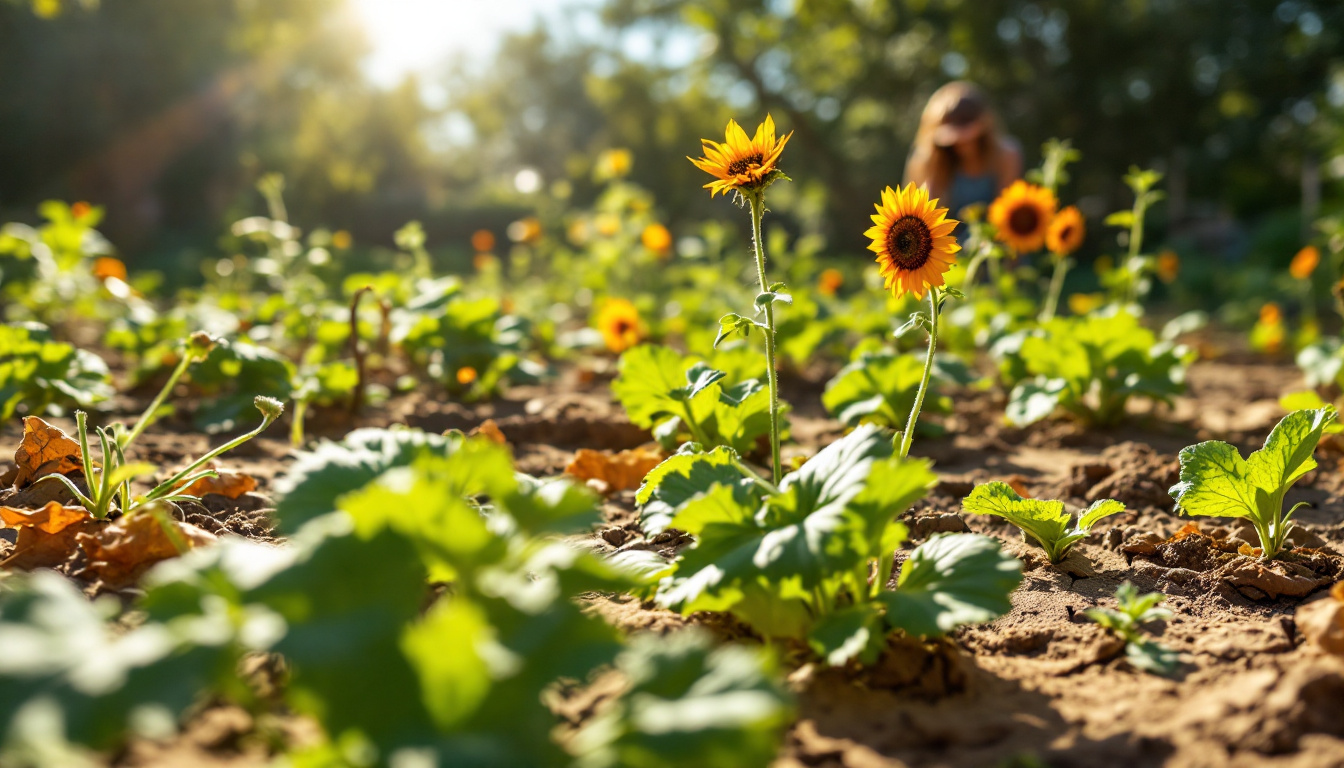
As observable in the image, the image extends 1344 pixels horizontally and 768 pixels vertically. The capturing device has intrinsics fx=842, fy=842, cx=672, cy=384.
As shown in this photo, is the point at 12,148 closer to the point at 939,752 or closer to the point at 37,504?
the point at 37,504

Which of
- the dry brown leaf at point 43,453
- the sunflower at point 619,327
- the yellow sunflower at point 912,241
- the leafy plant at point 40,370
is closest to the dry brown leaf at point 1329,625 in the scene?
the yellow sunflower at point 912,241

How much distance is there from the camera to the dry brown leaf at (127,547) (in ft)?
5.99

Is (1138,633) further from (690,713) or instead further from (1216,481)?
(690,713)

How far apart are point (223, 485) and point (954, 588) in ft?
6.64

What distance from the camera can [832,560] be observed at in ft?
4.91

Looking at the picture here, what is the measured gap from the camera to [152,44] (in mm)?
19172

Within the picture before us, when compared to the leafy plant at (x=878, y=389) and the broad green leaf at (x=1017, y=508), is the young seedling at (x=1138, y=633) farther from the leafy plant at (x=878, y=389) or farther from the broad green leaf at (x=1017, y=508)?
the leafy plant at (x=878, y=389)

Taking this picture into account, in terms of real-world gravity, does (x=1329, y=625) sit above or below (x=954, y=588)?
below

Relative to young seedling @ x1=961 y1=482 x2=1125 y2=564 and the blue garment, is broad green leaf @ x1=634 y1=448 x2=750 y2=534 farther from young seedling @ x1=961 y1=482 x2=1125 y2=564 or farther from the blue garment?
the blue garment

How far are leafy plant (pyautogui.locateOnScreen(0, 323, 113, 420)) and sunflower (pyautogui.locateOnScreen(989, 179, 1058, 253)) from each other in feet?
12.7

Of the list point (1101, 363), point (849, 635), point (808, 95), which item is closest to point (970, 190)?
point (1101, 363)

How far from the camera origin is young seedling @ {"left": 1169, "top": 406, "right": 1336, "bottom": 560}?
2.12m

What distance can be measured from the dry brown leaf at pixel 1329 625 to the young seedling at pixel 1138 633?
0.77ft

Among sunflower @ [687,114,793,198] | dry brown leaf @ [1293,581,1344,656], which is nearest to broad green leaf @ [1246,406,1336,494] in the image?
dry brown leaf @ [1293,581,1344,656]
